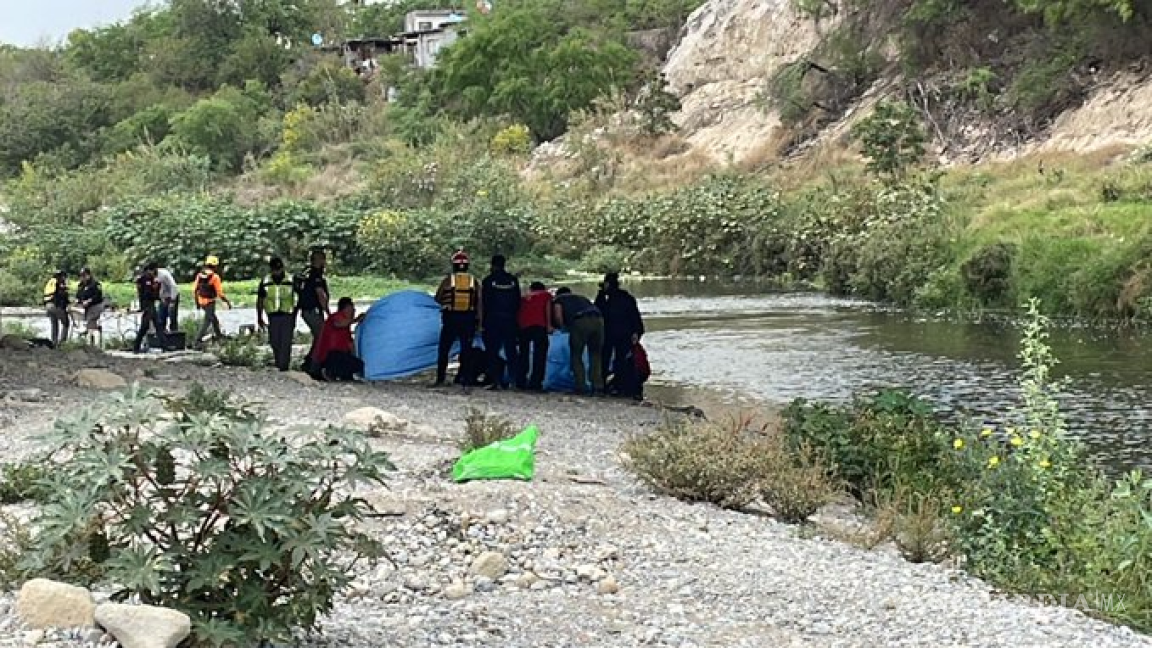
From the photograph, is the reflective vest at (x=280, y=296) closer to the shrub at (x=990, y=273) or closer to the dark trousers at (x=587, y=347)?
the dark trousers at (x=587, y=347)

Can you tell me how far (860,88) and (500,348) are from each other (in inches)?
1721

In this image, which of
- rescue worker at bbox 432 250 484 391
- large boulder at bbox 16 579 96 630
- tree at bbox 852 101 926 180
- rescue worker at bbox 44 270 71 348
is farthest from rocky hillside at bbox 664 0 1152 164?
large boulder at bbox 16 579 96 630

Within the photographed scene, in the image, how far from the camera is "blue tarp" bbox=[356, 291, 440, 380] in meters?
18.0

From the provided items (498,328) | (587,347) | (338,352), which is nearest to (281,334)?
(338,352)

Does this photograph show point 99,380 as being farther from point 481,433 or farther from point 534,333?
point 481,433

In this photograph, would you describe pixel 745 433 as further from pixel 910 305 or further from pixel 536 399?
pixel 910 305

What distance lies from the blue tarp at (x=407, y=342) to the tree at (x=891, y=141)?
27.6 metres

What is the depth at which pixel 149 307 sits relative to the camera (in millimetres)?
24062

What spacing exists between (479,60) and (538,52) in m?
4.32

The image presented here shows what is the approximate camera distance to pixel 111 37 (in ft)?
368

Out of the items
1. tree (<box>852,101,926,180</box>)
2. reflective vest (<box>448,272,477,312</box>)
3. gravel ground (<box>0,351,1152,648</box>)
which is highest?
tree (<box>852,101,926,180</box>)

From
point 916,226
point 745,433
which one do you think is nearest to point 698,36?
point 916,226

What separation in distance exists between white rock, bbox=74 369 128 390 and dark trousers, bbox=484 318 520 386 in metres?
4.13

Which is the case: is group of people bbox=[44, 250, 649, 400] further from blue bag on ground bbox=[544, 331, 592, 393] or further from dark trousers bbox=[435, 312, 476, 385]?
blue bag on ground bbox=[544, 331, 592, 393]
